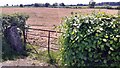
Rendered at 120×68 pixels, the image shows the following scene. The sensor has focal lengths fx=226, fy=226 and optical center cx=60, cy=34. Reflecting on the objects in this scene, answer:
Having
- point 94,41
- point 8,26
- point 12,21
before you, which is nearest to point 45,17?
point 12,21

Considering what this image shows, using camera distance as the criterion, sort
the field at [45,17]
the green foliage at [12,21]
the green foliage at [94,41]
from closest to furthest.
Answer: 1. the green foliage at [94,41]
2. the green foliage at [12,21]
3. the field at [45,17]

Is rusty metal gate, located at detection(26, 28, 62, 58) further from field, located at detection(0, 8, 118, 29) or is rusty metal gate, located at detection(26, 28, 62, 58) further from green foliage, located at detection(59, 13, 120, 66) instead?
green foliage, located at detection(59, 13, 120, 66)

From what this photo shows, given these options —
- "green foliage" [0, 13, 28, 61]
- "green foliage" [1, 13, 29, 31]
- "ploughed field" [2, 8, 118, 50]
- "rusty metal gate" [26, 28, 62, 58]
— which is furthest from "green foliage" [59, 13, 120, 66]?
"green foliage" [1, 13, 29, 31]

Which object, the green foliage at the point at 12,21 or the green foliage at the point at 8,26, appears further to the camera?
the green foliage at the point at 12,21

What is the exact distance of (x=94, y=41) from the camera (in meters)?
3.50

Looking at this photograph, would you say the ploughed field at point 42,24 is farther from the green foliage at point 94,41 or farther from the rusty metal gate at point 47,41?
the green foliage at point 94,41

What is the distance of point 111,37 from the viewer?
3512 millimetres

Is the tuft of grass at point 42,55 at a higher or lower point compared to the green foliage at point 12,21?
lower

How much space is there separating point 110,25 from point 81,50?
609mm

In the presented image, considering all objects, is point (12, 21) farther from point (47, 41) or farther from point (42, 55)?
point (47, 41)

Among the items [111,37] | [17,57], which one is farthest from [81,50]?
[17,57]

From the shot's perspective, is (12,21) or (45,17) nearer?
(12,21)

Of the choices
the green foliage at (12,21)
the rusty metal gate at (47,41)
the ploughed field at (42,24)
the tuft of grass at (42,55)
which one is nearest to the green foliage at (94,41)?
the ploughed field at (42,24)

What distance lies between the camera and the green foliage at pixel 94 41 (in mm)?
3518
